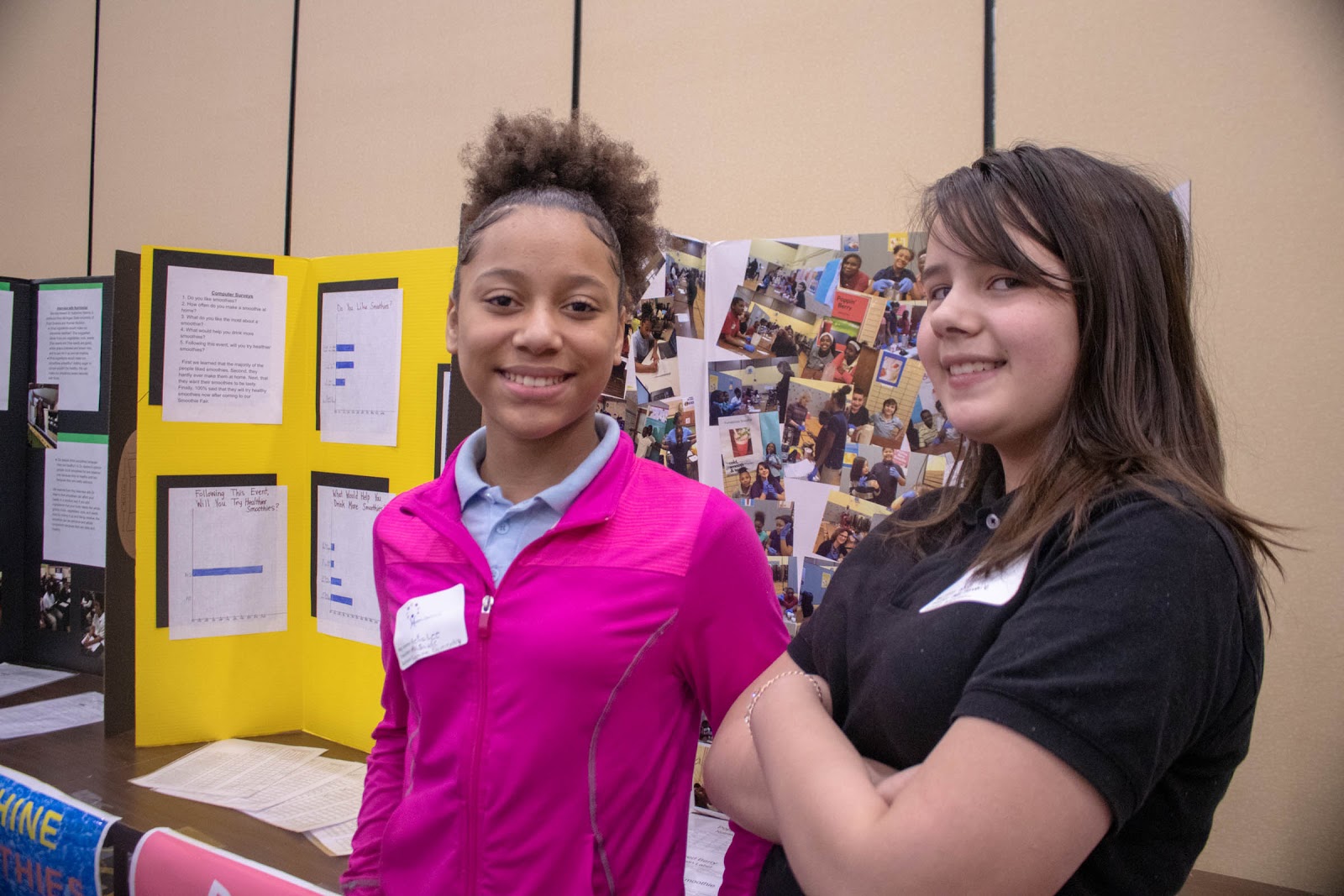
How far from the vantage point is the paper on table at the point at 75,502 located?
7.34 ft

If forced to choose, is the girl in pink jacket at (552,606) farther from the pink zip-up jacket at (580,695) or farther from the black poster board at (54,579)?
the black poster board at (54,579)

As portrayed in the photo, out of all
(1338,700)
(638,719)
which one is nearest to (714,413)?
(638,719)

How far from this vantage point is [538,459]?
3.70 feet

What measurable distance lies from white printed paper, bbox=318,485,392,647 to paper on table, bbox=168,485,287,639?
4.6 inches

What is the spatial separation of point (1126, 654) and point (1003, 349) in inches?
11.5

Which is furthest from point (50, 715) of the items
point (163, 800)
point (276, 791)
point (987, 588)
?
point (987, 588)

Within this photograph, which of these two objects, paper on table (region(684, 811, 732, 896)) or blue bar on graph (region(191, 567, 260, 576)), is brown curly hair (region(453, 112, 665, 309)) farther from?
blue bar on graph (region(191, 567, 260, 576))

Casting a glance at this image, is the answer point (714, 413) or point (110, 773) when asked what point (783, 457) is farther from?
point (110, 773)

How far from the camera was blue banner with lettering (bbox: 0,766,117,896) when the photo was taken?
1.49 metres

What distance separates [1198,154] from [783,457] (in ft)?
3.24

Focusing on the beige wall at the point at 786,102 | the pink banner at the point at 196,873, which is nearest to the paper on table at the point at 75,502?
the pink banner at the point at 196,873

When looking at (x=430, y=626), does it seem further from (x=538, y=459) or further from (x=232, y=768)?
(x=232, y=768)

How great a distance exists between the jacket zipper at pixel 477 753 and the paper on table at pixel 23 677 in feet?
6.19

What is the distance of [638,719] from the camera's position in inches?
40.4
